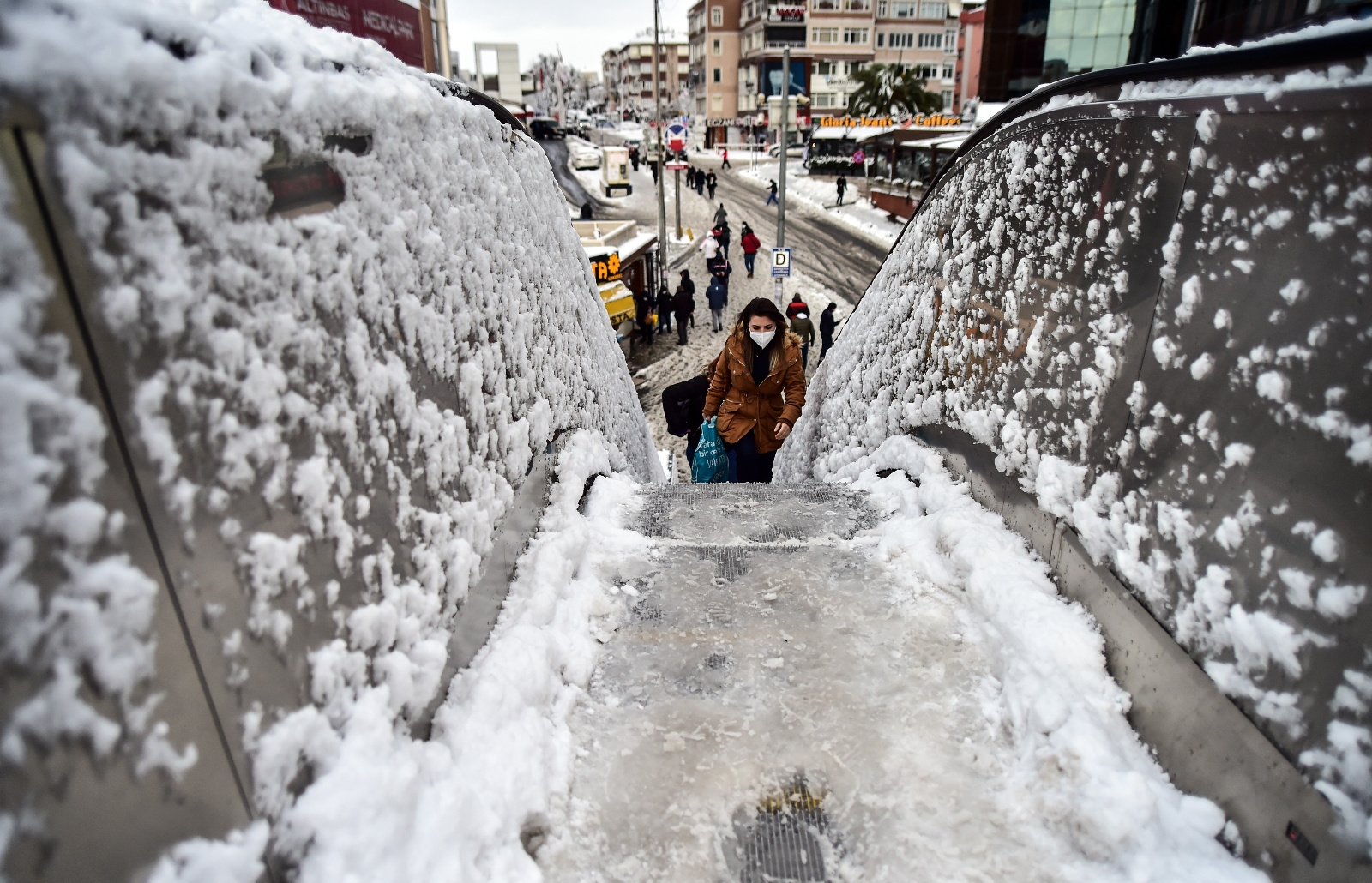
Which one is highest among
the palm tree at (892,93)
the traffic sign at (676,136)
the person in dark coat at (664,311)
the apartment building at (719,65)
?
the apartment building at (719,65)

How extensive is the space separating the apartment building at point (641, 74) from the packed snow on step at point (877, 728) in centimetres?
9094

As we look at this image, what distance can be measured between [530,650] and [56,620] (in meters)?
1.20

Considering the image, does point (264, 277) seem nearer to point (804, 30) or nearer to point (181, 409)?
point (181, 409)

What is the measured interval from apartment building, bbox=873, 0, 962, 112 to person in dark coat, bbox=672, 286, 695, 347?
6303 centimetres

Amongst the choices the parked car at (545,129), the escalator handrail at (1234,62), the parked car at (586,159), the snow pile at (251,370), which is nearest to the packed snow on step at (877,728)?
the snow pile at (251,370)

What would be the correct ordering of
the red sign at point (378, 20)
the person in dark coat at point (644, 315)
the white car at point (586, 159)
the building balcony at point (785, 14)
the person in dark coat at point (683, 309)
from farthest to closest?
the building balcony at point (785, 14) → the white car at point (586, 159) → the person in dark coat at point (683, 309) → the person in dark coat at point (644, 315) → the red sign at point (378, 20)

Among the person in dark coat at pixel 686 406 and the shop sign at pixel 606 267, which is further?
the shop sign at pixel 606 267

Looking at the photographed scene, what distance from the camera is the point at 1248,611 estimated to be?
5.00 feet

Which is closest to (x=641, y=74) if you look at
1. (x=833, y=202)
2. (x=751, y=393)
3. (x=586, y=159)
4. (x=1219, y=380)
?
(x=586, y=159)

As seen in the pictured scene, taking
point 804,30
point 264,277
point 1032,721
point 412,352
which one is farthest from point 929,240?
point 804,30

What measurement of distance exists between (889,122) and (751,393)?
4321cm

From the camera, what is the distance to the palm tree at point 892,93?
152ft

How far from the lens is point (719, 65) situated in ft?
242

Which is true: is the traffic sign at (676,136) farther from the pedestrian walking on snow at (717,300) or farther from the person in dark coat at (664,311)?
the person in dark coat at (664,311)
